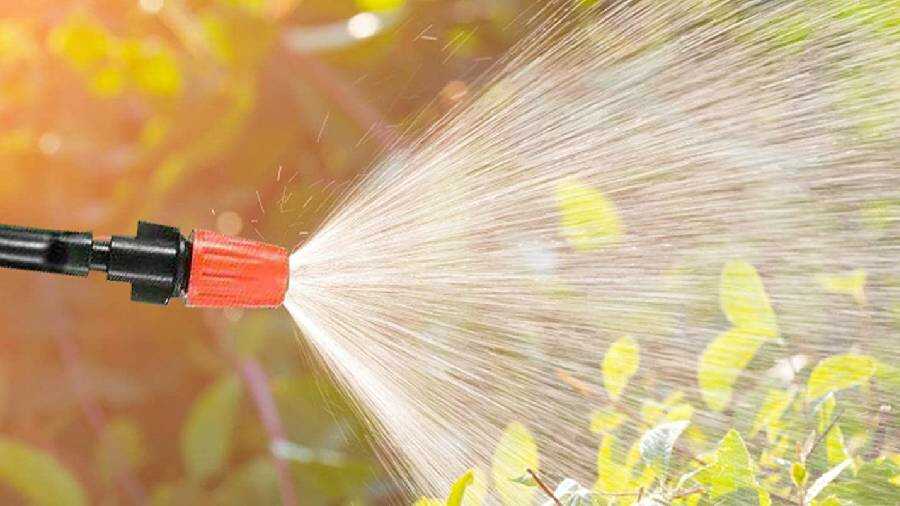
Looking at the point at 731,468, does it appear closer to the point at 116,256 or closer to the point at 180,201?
the point at 116,256

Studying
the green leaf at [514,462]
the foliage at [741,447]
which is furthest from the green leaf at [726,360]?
the green leaf at [514,462]

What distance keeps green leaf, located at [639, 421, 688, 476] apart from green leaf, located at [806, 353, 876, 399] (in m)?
0.10

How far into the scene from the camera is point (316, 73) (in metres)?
0.91

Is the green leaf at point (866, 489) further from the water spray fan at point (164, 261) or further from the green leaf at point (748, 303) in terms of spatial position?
the water spray fan at point (164, 261)

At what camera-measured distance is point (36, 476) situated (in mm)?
840

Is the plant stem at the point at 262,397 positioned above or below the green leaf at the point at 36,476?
above

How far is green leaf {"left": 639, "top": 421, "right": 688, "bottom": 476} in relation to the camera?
46cm

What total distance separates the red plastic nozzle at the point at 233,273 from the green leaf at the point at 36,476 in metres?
0.36

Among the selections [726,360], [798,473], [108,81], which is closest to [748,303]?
[726,360]

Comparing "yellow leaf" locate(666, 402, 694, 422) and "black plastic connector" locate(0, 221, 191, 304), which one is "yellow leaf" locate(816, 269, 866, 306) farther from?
"black plastic connector" locate(0, 221, 191, 304)

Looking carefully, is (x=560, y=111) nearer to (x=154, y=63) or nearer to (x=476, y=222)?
(x=476, y=222)

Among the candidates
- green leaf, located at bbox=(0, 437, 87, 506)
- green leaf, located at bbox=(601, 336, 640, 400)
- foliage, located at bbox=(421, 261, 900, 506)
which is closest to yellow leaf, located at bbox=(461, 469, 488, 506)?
foliage, located at bbox=(421, 261, 900, 506)

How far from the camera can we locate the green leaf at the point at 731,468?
45 centimetres

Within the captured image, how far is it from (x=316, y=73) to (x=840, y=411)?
1.71 feet
